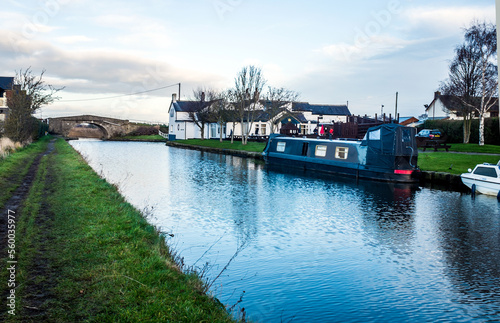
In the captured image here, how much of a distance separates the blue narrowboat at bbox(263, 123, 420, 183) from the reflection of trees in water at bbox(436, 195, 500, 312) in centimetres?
528

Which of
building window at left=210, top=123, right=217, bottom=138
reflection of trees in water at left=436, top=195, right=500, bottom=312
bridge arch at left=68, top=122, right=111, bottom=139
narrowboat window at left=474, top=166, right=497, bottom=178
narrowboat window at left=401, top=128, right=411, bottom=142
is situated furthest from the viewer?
bridge arch at left=68, top=122, right=111, bottom=139

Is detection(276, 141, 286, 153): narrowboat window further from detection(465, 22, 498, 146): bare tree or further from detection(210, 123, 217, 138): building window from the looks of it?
detection(210, 123, 217, 138): building window

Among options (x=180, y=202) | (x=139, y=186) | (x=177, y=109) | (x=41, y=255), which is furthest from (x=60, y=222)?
(x=177, y=109)

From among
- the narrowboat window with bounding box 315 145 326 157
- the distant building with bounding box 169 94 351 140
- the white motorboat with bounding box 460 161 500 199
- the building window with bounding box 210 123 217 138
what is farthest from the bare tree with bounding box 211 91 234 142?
the white motorboat with bounding box 460 161 500 199

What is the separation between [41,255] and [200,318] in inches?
121

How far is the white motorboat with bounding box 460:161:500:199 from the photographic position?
651 inches

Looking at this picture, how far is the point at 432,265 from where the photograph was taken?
8562mm

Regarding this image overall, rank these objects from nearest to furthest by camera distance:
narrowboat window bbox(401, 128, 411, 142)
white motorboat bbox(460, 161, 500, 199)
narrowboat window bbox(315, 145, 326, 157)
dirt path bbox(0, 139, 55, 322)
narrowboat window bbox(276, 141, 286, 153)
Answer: dirt path bbox(0, 139, 55, 322)
white motorboat bbox(460, 161, 500, 199)
narrowboat window bbox(401, 128, 411, 142)
narrowboat window bbox(315, 145, 326, 157)
narrowboat window bbox(276, 141, 286, 153)

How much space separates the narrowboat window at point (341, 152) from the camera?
79.1ft

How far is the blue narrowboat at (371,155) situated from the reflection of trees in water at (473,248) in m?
5.28

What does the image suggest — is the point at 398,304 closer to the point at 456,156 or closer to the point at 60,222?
the point at 60,222

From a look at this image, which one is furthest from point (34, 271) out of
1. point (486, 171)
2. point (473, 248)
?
point (486, 171)

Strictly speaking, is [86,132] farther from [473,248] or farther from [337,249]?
[473,248]

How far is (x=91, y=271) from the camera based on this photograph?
564cm
